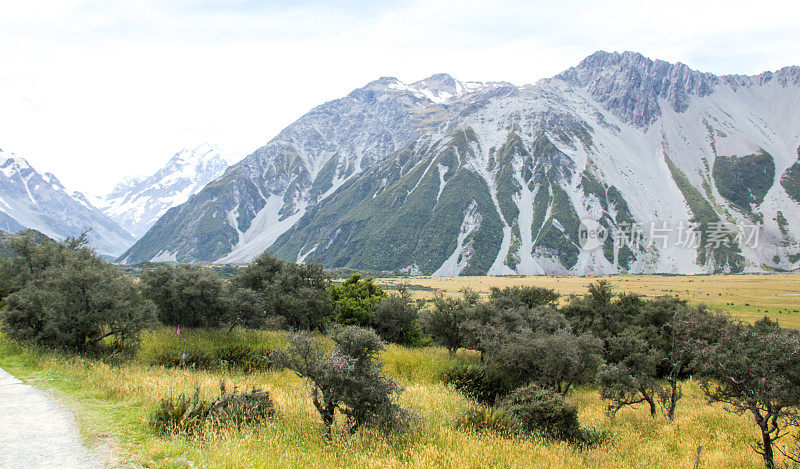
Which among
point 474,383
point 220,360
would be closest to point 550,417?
point 474,383

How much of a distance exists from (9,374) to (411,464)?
16433mm

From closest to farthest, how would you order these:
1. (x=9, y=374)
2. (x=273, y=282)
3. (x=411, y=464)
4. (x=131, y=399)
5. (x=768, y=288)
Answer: (x=411, y=464) < (x=131, y=399) < (x=9, y=374) < (x=273, y=282) < (x=768, y=288)

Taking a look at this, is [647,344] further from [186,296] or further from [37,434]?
[186,296]

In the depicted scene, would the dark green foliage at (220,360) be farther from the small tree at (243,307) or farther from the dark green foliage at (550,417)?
the dark green foliage at (550,417)

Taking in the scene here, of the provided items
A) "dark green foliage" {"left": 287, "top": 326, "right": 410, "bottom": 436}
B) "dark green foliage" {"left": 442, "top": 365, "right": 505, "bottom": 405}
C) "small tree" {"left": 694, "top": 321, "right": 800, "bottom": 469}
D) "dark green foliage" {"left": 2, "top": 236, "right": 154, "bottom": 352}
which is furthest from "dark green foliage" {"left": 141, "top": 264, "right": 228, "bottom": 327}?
"small tree" {"left": 694, "top": 321, "right": 800, "bottom": 469}

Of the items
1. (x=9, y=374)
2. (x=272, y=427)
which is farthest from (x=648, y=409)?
(x=9, y=374)

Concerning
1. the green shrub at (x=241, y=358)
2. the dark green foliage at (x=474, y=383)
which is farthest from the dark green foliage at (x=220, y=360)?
the dark green foliage at (x=474, y=383)

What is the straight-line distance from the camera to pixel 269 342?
80.6 feet

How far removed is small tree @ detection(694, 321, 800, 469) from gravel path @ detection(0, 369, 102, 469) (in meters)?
17.6

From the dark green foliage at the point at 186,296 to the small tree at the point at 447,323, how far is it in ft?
56.5

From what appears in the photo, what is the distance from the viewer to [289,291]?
33.3 meters

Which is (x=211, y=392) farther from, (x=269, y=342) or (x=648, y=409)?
(x=648, y=409)

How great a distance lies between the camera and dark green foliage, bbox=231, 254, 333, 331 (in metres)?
31.3

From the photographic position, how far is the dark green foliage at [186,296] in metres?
26.6
